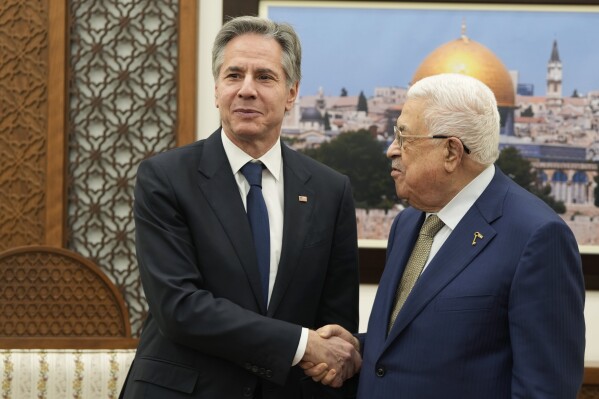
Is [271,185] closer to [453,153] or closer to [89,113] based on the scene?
[453,153]

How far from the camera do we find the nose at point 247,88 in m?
2.34

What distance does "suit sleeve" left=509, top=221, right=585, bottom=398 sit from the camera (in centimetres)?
182

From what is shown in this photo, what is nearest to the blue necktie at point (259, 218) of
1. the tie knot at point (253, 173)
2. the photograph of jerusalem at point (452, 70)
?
the tie knot at point (253, 173)

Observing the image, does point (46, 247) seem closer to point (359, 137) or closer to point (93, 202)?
point (93, 202)

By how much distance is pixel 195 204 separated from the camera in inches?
90.2

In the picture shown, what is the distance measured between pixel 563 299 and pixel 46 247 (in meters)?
2.49

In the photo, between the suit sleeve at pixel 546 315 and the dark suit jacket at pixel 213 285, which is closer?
the suit sleeve at pixel 546 315

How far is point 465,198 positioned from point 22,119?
2.58 meters

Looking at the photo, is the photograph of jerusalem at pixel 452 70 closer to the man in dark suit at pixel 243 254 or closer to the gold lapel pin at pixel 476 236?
the man in dark suit at pixel 243 254

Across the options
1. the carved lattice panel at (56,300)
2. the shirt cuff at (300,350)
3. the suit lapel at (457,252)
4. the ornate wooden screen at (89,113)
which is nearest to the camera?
the suit lapel at (457,252)

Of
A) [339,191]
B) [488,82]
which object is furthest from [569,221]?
[339,191]

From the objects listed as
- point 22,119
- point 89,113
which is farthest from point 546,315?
point 22,119

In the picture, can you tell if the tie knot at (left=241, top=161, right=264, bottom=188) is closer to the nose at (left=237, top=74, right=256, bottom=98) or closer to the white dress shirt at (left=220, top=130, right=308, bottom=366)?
the white dress shirt at (left=220, top=130, right=308, bottom=366)

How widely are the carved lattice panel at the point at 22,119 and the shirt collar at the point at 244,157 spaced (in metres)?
1.84
